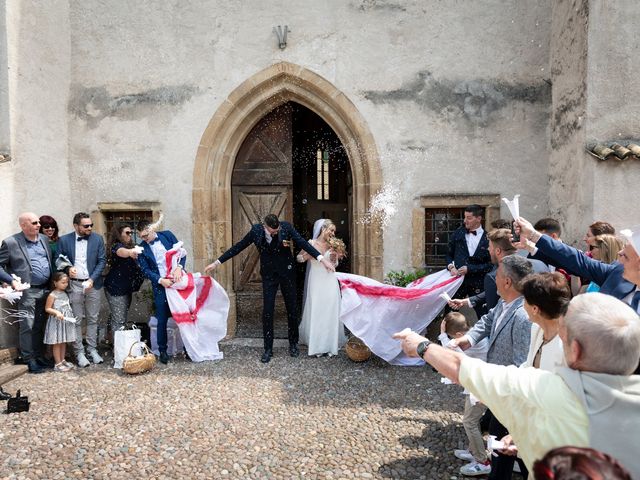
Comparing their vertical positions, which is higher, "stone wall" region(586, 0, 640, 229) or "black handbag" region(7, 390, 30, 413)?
"stone wall" region(586, 0, 640, 229)

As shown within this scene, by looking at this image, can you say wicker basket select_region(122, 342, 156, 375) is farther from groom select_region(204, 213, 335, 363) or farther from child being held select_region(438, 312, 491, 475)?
child being held select_region(438, 312, 491, 475)

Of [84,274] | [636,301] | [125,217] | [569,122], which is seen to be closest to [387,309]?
[636,301]

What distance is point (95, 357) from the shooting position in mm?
6117

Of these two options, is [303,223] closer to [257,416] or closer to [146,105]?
[146,105]

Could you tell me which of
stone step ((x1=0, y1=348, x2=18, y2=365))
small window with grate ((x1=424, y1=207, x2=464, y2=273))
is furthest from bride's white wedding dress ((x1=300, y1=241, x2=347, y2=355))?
stone step ((x1=0, y1=348, x2=18, y2=365))

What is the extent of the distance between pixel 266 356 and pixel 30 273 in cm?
311

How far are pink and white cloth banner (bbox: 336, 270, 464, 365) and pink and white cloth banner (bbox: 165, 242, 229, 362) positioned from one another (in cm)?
183

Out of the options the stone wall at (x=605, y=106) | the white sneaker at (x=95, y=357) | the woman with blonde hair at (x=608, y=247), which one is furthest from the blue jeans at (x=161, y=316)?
the stone wall at (x=605, y=106)

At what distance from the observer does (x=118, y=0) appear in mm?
7297

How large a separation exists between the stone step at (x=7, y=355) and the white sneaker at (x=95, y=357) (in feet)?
3.00

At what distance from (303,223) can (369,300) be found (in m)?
7.71

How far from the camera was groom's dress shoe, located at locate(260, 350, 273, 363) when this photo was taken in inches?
239

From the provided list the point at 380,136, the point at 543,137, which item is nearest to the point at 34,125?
the point at 380,136

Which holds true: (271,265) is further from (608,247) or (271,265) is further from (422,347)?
(422,347)
